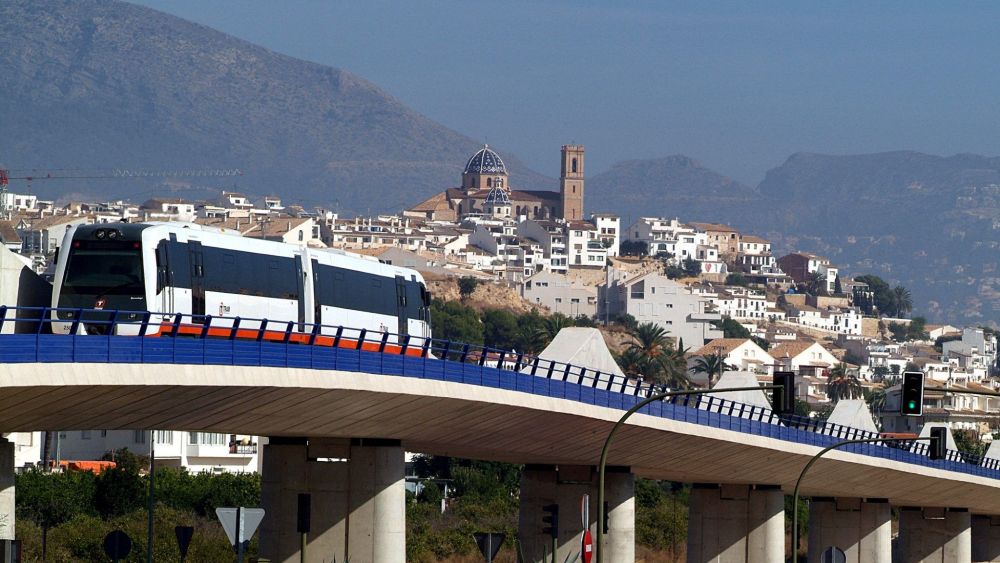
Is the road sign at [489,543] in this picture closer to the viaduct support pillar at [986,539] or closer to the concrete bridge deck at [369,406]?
the concrete bridge deck at [369,406]

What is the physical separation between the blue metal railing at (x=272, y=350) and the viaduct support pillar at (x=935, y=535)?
4152cm

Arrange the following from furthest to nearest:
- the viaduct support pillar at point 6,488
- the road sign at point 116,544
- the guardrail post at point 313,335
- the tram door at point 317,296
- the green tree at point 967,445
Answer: the green tree at point 967,445, the tram door at point 317,296, the guardrail post at point 313,335, the viaduct support pillar at point 6,488, the road sign at point 116,544

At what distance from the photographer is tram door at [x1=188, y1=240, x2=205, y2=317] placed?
43.9 meters

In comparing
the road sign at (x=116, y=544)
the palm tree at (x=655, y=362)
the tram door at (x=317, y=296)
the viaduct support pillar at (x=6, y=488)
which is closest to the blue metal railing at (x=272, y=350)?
the tram door at (x=317, y=296)

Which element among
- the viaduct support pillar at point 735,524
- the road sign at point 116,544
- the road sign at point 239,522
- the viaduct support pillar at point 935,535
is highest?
the road sign at point 239,522

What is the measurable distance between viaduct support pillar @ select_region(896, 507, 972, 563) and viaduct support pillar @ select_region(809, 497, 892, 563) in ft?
42.2

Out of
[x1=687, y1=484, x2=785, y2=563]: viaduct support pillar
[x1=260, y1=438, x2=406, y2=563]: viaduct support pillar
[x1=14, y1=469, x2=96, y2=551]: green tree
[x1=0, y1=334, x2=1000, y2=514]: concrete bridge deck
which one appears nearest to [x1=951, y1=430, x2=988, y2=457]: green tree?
[x1=687, y1=484, x2=785, y2=563]: viaduct support pillar

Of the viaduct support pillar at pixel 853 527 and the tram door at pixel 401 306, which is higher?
the tram door at pixel 401 306

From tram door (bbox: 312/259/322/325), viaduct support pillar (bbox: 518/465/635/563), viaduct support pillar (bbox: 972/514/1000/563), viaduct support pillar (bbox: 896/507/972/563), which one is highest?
tram door (bbox: 312/259/322/325)

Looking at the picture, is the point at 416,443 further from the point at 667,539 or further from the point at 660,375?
the point at 660,375

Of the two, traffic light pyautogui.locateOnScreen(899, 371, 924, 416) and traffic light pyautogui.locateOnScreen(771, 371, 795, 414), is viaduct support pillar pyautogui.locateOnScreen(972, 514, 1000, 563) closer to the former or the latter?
traffic light pyautogui.locateOnScreen(899, 371, 924, 416)

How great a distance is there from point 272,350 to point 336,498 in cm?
940

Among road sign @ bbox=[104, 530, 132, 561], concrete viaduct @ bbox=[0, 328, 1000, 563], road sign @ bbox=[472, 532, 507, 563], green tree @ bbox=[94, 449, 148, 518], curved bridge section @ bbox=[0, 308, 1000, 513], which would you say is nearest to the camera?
road sign @ bbox=[104, 530, 132, 561]

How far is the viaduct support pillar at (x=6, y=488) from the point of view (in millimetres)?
38938
